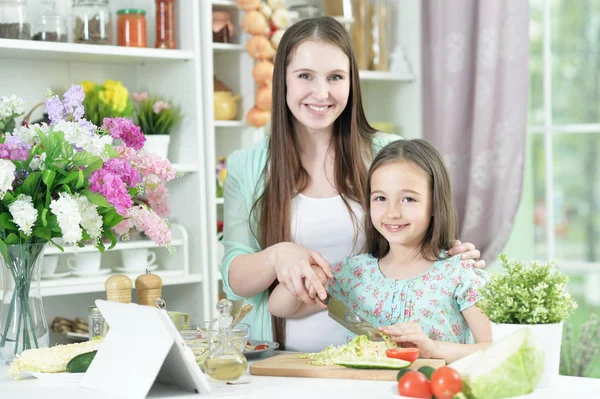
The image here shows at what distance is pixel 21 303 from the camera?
181cm

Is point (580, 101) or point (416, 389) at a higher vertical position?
point (580, 101)

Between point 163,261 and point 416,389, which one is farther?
point 163,261

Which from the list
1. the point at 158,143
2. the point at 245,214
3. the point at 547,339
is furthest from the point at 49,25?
the point at 547,339

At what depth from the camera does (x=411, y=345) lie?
1.84 m

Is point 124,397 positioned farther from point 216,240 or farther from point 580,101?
point 580,101

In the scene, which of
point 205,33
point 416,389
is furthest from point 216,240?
point 416,389

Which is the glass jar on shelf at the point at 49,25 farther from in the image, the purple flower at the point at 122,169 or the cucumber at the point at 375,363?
the cucumber at the point at 375,363

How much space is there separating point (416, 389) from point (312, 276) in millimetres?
557

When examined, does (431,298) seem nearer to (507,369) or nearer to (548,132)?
(507,369)

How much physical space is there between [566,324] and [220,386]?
2427 millimetres

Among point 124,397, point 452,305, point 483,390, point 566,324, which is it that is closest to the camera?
point 483,390

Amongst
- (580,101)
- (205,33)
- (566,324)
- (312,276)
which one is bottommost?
(566,324)

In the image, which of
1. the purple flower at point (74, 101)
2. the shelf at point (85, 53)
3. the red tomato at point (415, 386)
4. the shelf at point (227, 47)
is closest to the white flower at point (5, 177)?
the purple flower at point (74, 101)

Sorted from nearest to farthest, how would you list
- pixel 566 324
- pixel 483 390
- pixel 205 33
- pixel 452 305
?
pixel 483 390, pixel 452 305, pixel 205 33, pixel 566 324
